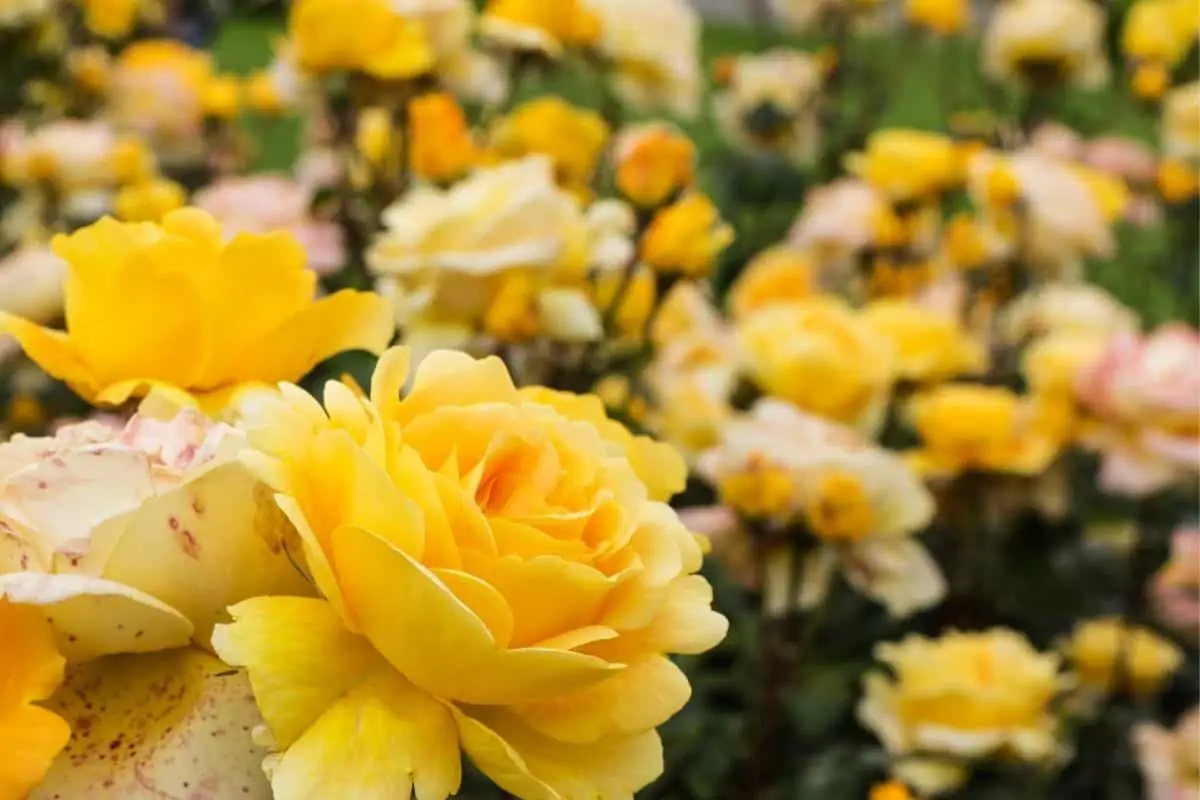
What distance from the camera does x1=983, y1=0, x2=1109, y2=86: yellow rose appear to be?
54.5 inches

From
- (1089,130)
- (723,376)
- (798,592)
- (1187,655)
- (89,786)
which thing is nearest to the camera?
(89,786)

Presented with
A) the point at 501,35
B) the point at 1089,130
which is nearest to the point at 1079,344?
the point at 501,35

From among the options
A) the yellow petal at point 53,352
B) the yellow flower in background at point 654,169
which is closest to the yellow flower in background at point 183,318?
the yellow petal at point 53,352

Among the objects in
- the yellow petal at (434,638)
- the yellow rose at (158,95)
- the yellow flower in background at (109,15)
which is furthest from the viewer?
the yellow rose at (158,95)

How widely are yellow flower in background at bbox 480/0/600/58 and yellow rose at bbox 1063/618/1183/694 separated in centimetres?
62

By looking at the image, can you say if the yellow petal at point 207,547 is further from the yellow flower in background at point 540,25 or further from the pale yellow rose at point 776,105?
the pale yellow rose at point 776,105

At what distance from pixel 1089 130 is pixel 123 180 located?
156cm

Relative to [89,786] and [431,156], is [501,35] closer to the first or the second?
[431,156]

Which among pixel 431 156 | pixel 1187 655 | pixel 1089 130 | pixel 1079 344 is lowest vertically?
pixel 1187 655

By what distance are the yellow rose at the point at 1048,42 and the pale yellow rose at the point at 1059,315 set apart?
232 millimetres

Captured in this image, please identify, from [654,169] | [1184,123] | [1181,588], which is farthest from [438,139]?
[1184,123]

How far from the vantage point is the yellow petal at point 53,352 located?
420mm

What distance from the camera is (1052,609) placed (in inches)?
49.7

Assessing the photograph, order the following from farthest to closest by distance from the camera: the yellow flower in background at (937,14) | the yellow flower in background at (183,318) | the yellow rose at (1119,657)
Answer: the yellow flower in background at (937,14)
the yellow rose at (1119,657)
the yellow flower in background at (183,318)
